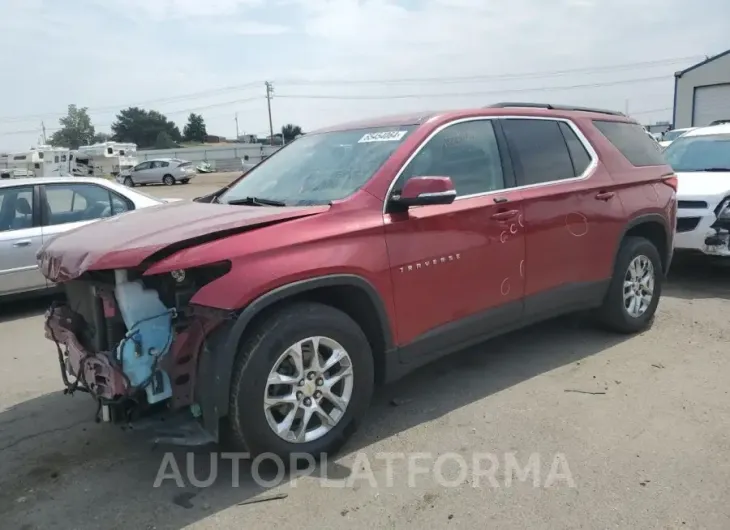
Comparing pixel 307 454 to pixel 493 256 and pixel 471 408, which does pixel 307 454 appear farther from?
pixel 493 256

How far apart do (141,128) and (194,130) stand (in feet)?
29.8

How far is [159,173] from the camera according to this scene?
38.3 m

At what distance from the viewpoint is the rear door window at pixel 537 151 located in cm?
447

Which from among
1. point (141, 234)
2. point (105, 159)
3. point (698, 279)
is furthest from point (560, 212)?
point (105, 159)

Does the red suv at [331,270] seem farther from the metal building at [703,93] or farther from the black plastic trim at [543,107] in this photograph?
the metal building at [703,93]

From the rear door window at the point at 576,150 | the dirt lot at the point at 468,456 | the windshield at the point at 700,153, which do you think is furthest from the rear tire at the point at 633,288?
the windshield at the point at 700,153

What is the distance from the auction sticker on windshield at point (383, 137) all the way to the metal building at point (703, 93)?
101 ft

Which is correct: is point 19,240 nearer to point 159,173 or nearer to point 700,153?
point 700,153

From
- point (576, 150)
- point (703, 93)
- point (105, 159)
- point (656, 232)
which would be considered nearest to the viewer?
point (576, 150)

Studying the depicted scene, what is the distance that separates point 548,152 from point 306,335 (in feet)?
8.19

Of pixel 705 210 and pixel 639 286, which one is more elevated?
pixel 705 210

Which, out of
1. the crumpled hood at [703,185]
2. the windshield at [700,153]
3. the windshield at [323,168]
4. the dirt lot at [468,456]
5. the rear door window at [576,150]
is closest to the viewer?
the dirt lot at [468,456]

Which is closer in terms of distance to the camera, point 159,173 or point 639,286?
point 639,286

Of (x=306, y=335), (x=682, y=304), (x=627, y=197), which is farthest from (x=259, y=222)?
(x=682, y=304)
